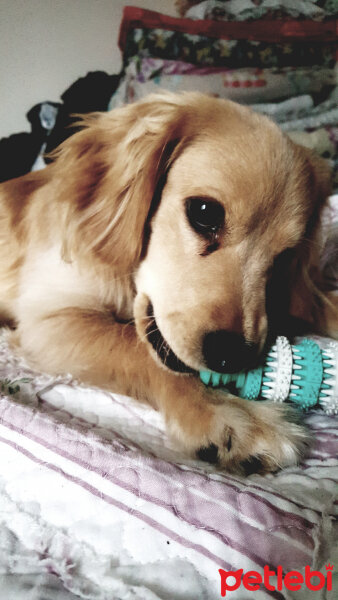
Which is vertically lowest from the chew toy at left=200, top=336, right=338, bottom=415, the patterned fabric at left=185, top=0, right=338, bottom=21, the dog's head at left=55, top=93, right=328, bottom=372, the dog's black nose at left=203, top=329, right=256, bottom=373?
the chew toy at left=200, top=336, right=338, bottom=415

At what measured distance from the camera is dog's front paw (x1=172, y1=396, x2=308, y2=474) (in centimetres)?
73

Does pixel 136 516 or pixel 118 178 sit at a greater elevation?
pixel 118 178

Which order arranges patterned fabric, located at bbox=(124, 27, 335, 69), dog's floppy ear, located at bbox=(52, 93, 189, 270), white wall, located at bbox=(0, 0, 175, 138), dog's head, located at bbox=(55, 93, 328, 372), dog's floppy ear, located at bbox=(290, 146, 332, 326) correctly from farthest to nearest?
1. white wall, located at bbox=(0, 0, 175, 138)
2. patterned fabric, located at bbox=(124, 27, 335, 69)
3. dog's floppy ear, located at bbox=(290, 146, 332, 326)
4. dog's floppy ear, located at bbox=(52, 93, 189, 270)
5. dog's head, located at bbox=(55, 93, 328, 372)

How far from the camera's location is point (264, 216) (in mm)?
922

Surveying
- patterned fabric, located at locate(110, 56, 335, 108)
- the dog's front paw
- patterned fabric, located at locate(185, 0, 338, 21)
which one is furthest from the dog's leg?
patterned fabric, located at locate(185, 0, 338, 21)

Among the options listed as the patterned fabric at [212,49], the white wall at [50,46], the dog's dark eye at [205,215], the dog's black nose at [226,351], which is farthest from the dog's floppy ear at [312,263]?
the white wall at [50,46]

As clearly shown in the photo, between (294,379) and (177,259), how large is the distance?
0.37m

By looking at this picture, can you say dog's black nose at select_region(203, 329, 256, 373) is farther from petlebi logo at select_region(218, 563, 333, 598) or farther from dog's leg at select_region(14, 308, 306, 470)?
petlebi logo at select_region(218, 563, 333, 598)

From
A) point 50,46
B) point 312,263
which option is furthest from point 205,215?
point 50,46

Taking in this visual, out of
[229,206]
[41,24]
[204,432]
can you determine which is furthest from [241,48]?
[204,432]

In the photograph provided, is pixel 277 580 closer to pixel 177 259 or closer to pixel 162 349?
pixel 162 349

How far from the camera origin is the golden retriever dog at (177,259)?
80 centimetres

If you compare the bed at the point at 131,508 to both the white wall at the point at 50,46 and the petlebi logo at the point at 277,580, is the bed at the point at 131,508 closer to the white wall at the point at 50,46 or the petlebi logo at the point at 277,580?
the petlebi logo at the point at 277,580

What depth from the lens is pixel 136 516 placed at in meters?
0.55
